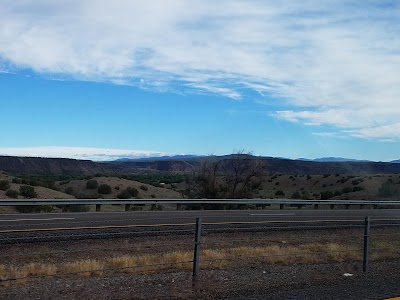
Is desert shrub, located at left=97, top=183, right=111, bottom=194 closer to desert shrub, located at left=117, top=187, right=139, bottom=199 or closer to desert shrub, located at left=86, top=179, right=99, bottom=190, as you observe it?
desert shrub, located at left=86, top=179, right=99, bottom=190

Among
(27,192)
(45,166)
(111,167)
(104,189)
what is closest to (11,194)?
(27,192)

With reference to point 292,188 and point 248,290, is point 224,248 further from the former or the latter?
point 292,188

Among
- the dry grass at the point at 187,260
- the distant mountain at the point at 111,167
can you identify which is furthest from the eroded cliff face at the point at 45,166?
the dry grass at the point at 187,260

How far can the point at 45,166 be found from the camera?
389ft

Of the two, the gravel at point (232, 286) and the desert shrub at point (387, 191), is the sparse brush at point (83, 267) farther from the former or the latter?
the desert shrub at point (387, 191)

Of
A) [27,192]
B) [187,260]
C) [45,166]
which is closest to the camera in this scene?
[187,260]

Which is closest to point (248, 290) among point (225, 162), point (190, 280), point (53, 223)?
point (190, 280)

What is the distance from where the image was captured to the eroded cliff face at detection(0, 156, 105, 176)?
111150 mm

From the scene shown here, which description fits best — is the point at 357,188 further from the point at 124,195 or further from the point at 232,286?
the point at 232,286

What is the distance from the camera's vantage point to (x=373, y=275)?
10773 mm

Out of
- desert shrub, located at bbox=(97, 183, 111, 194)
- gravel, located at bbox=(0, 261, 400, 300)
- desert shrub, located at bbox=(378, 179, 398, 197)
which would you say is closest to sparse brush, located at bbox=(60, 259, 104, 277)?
gravel, located at bbox=(0, 261, 400, 300)

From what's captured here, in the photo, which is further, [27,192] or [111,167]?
[111,167]

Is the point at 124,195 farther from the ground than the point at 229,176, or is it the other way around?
the point at 229,176

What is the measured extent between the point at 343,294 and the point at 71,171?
384 feet
